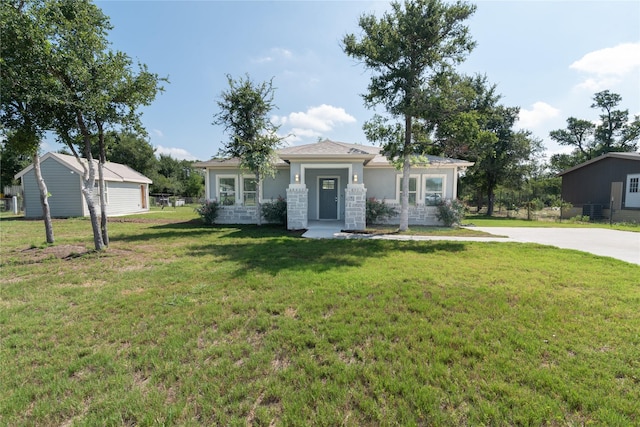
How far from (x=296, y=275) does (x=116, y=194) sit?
1961 cm

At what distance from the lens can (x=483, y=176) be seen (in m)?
23.2

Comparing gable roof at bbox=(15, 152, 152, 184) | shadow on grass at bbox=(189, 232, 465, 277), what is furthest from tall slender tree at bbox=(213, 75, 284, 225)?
gable roof at bbox=(15, 152, 152, 184)

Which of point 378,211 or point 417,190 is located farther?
point 417,190

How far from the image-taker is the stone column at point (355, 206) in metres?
10.8

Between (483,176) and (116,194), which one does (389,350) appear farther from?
(483,176)

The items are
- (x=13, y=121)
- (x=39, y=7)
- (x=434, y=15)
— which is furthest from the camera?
(x=434, y=15)

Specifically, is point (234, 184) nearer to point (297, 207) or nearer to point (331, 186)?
point (297, 207)

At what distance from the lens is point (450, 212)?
1226 cm

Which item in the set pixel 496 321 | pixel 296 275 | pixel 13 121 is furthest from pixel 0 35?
pixel 496 321

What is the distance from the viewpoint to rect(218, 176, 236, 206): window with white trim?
45.1 ft

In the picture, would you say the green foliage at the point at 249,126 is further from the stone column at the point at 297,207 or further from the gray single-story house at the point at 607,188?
the gray single-story house at the point at 607,188

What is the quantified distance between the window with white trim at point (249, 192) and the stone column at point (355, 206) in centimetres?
507

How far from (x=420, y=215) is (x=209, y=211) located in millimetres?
9967

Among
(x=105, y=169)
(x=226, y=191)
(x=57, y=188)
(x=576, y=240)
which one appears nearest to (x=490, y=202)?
(x=576, y=240)
